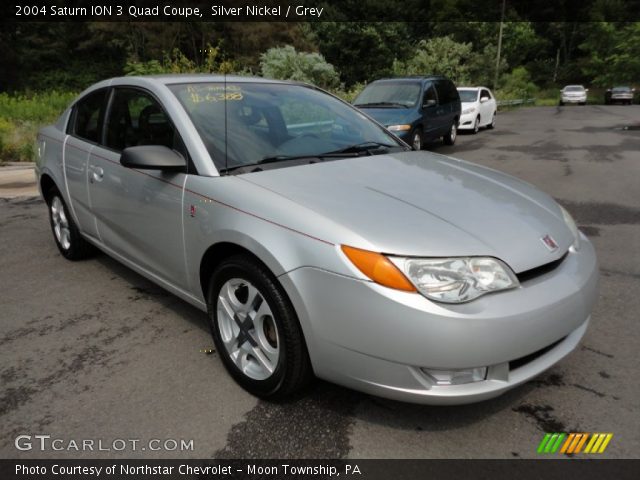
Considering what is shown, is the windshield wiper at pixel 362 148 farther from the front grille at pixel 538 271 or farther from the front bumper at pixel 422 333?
the front grille at pixel 538 271

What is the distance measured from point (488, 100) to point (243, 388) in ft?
53.3

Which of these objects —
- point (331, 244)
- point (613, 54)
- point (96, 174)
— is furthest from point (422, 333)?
point (613, 54)

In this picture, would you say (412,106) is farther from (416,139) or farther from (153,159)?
(153,159)

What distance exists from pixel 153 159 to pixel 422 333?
1685 mm

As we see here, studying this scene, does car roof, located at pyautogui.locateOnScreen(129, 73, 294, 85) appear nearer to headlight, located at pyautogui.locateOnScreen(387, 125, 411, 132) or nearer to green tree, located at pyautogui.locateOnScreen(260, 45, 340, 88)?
headlight, located at pyautogui.locateOnScreen(387, 125, 411, 132)

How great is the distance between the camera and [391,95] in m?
10.8

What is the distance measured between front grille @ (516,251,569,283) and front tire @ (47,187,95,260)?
363 centimetres

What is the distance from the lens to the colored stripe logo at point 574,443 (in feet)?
7.27

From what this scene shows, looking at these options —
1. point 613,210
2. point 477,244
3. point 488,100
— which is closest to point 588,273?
point 477,244

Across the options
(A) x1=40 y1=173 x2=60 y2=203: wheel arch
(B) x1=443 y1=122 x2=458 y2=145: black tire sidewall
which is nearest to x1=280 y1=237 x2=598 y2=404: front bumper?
(A) x1=40 y1=173 x2=60 y2=203: wheel arch

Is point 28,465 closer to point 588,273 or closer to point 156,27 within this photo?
point 588,273

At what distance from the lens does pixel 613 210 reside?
6.23m

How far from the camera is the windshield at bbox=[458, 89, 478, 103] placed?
15688 millimetres

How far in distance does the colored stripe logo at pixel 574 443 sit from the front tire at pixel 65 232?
12.6 ft
